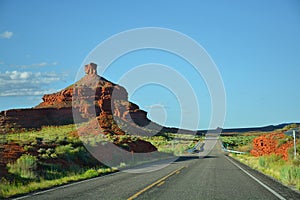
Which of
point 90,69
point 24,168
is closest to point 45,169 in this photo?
point 24,168

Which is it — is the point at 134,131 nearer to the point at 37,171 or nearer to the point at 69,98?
the point at 69,98

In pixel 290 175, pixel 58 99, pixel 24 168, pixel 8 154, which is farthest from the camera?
pixel 58 99

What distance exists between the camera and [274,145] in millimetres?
35594

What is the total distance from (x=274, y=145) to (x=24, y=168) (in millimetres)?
24156

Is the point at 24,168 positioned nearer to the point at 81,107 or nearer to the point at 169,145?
the point at 169,145

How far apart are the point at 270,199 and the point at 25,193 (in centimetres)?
781

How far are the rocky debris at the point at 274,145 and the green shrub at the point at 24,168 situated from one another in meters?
17.6

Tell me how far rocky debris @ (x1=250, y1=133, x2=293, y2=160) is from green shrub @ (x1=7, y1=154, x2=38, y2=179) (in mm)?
17648

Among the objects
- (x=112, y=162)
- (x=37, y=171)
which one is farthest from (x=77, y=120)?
(x=37, y=171)

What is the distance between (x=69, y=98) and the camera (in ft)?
346

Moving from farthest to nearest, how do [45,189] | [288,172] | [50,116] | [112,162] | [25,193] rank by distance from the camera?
1. [50,116]
2. [112,162]
3. [288,172]
4. [45,189]
5. [25,193]

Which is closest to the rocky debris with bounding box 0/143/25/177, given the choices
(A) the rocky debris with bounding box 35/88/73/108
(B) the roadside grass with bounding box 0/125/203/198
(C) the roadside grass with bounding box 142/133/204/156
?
(B) the roadside grass with bounding box 0/125/203/198

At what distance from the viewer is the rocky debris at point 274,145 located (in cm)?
3165

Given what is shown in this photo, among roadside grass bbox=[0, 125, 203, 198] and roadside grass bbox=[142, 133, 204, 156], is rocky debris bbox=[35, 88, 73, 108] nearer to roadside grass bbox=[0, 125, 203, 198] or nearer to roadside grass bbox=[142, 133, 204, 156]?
roadside grass bbox=[142, 133, 204, 156]
